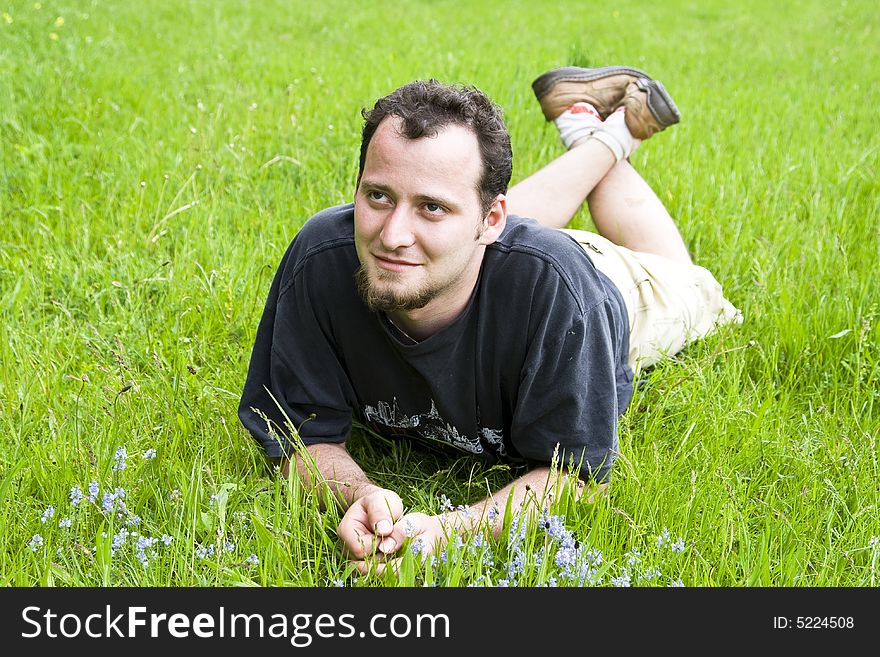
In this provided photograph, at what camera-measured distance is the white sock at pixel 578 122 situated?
4.20 metres

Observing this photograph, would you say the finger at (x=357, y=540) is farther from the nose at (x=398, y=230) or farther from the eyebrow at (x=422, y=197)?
the eyebrow at (x=422, y=197)

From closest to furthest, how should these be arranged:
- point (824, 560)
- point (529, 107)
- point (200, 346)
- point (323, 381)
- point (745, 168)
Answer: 1. point (824, 560)
2. point (323, 381)
3. point (200, 346)
4. point (745, 168)
5. point (529, 107)

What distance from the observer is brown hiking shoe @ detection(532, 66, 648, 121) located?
4.31 meters

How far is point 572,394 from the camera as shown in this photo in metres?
2.64

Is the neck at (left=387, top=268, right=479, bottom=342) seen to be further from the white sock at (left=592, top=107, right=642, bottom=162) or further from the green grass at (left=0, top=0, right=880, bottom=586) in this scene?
the white sock at (left=592, top=107, right=642, bottom=162)

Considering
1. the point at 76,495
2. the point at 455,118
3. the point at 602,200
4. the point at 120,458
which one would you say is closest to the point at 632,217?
the point at 602,200

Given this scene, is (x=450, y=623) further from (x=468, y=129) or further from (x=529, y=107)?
(x=529, y=107)

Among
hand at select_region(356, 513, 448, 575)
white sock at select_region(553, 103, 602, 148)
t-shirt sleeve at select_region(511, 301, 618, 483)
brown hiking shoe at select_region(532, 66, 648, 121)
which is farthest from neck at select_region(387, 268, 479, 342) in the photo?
brown hiking shoe at select_region(532, 66, 648, 121)

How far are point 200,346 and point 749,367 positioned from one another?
7.23ft

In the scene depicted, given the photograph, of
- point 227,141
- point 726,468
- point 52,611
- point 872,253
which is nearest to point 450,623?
point 52,611

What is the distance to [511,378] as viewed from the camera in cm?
276

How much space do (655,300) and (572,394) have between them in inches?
47.3

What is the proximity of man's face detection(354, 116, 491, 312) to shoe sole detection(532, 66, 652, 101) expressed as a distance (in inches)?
80.5

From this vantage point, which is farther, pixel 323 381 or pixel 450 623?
pixel 323 381
